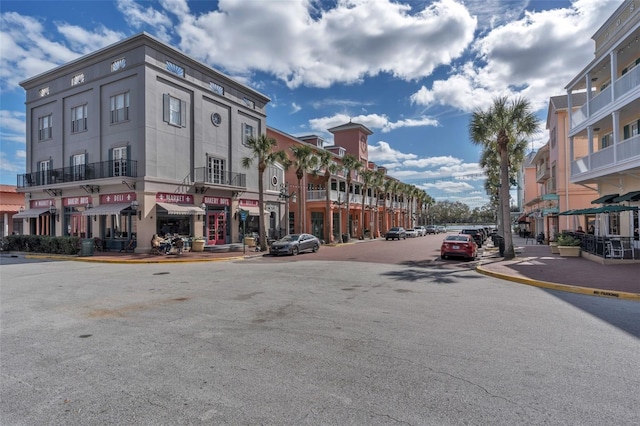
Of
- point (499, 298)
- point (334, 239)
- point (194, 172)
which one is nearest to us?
point (499, 298)

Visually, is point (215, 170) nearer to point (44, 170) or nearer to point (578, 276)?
point (44, 170)

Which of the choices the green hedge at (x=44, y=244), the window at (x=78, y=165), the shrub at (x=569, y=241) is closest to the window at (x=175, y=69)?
the window at (x=78, y=165)

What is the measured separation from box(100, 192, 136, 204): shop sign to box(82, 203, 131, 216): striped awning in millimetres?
291

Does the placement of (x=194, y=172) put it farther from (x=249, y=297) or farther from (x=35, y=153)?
(x=249, y=297)

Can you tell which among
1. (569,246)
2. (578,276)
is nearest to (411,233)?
(569,246)

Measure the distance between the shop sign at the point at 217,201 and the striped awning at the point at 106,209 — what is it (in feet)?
17.9

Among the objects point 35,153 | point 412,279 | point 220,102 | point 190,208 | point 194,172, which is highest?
point 220,102

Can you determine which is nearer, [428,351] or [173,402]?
[173,402]

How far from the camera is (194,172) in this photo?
26219mm

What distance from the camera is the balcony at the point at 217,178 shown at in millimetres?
26219

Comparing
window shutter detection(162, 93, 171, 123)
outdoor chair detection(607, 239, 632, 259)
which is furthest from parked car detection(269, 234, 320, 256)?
outdoor chair detection(607, 239, 632, 259)

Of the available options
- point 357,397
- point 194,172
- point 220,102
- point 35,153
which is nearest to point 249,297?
point 357,397

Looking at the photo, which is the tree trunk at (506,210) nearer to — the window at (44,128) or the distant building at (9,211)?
the window at (44,128)

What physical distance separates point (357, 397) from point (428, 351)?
72.0 inches
